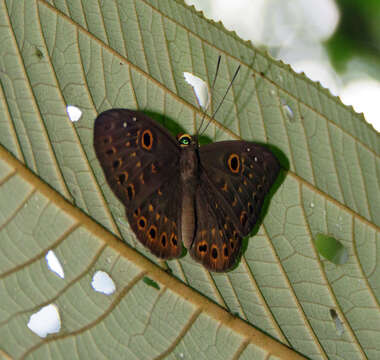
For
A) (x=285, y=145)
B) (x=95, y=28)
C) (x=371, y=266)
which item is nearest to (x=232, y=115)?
(x=285, y=145)

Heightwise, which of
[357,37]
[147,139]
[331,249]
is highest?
[357,37]

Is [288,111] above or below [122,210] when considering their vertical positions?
above

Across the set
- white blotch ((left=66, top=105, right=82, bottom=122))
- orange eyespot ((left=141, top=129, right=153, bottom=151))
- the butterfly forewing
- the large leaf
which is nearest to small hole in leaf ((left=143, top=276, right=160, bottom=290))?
the large leaf

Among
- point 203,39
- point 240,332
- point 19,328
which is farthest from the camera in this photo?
point 203,39

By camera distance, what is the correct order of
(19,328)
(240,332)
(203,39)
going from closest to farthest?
(19,328), (240,332), (203,39)

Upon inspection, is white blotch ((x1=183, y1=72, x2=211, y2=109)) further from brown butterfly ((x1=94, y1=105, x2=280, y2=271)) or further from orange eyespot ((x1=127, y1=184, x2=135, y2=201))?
orange eyespot ((x1=127, y1=184, x2=135, y2=201))

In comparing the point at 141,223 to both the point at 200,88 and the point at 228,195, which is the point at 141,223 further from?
the point at 200,88

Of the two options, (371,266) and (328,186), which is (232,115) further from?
(371,266)

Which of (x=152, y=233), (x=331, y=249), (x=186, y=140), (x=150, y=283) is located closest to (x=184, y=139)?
(x=186, y=140)
